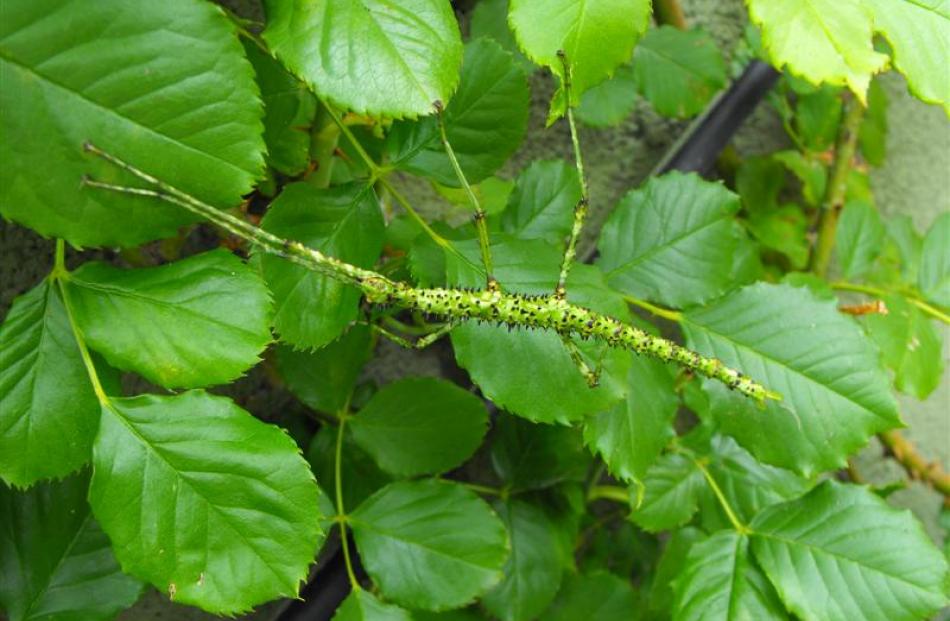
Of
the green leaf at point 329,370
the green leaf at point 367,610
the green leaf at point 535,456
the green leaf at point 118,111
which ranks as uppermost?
the green leaf at point 118,111

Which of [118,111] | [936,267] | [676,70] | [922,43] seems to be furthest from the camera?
[676,70]

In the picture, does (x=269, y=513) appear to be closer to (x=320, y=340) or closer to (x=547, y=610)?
(x=320, y=340)

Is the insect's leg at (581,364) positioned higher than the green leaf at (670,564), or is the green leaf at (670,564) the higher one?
the insect's leg at (581,364)

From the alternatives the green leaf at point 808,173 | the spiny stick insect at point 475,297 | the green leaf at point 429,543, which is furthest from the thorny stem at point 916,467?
the green leaf at point 429,543

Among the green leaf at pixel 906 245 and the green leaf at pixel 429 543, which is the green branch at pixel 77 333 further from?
the green leaf at pixel 906 245

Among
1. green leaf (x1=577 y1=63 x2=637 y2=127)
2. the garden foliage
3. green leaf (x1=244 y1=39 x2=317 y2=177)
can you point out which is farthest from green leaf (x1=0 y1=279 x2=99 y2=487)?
green leaf (x1=577 y1=63 x2=637 y2=127)

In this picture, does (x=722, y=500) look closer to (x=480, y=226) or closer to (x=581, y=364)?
(x=581, y=364)

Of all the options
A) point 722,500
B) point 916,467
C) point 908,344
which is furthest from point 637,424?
point 916,467
